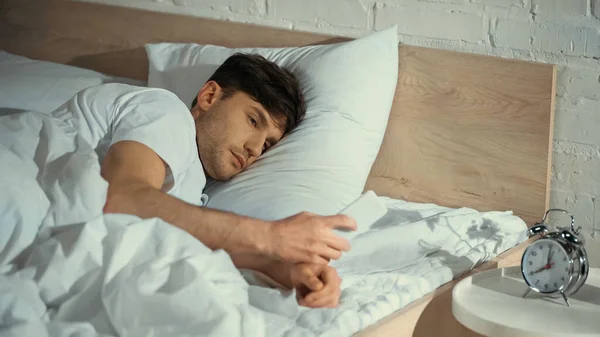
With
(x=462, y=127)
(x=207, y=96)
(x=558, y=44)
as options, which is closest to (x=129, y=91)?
(x=207, y=96)

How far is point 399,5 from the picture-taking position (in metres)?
2.13

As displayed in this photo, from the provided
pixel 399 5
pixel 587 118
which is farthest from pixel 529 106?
pixel 399 5

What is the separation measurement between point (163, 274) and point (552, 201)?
1061mm

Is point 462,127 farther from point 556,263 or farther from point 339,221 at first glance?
point 339,221

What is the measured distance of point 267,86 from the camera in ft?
6.15

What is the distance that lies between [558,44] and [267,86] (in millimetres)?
611

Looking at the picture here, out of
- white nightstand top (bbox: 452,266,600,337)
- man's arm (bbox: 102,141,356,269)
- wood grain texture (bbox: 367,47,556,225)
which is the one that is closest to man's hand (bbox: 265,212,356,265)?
man's arm (bbox: 102,141,356,269)

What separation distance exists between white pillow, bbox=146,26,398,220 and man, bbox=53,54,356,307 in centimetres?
5

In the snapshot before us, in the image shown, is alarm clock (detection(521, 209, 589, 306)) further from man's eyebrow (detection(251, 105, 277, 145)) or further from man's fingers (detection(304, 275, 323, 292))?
man's eyebrow (detection(251, 105, 277, 145))

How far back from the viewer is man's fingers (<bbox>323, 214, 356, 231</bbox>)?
1.41m

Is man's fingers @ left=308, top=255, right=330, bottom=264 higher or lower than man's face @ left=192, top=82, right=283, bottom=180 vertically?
lower

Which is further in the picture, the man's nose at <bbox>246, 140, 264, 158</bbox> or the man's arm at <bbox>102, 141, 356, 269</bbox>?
the man's nose at <bbox>246, 140, 264, 158</bbox>

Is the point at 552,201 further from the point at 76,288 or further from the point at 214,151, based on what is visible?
the point at 76,288

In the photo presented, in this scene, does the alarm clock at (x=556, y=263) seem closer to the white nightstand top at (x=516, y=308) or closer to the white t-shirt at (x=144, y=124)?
the white nightstand top at (x=516, y=308)
